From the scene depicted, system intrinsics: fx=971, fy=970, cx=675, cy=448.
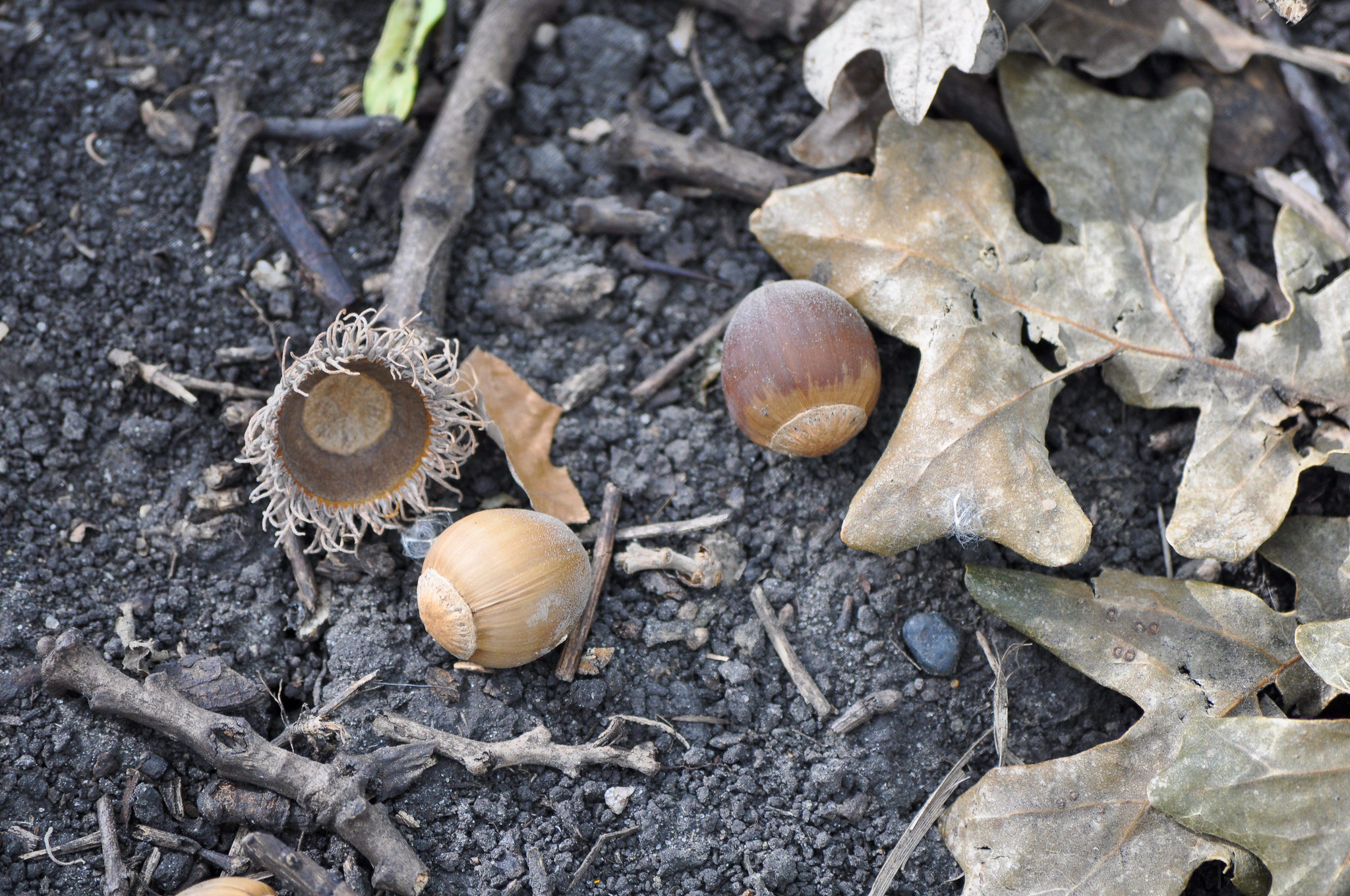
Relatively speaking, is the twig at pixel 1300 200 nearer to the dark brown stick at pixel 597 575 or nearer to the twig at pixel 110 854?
the dark brown stick at pixel 597 575

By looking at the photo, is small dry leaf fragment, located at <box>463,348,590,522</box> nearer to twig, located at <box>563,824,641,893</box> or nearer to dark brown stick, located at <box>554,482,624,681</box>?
dark brown stick, located at <box>554,482,624,681</box>

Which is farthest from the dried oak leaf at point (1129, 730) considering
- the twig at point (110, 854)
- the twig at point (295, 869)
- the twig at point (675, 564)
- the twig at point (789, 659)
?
the twig at point (110, 854)

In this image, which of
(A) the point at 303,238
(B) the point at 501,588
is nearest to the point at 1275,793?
(B) the point at 501,588

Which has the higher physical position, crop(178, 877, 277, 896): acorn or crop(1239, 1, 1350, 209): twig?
crop(1239, 1, 1350, 209): twig

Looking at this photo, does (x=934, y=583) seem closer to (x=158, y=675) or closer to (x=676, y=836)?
(x=676, y=836)

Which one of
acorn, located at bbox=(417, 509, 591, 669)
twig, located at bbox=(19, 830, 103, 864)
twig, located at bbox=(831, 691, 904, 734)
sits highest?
acorn, located at bbox=(417, 509, 591, 669)

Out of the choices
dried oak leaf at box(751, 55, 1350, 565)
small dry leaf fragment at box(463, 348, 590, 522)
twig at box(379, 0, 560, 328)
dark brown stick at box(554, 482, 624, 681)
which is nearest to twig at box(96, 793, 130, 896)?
dark brown stick at box(554, 482, 624, 681)

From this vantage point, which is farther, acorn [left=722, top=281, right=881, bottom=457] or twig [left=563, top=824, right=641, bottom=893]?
acorn [left=722, top=281, right=881, bottom=457]

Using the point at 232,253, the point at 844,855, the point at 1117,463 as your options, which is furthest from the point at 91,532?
the point at 1117,463
